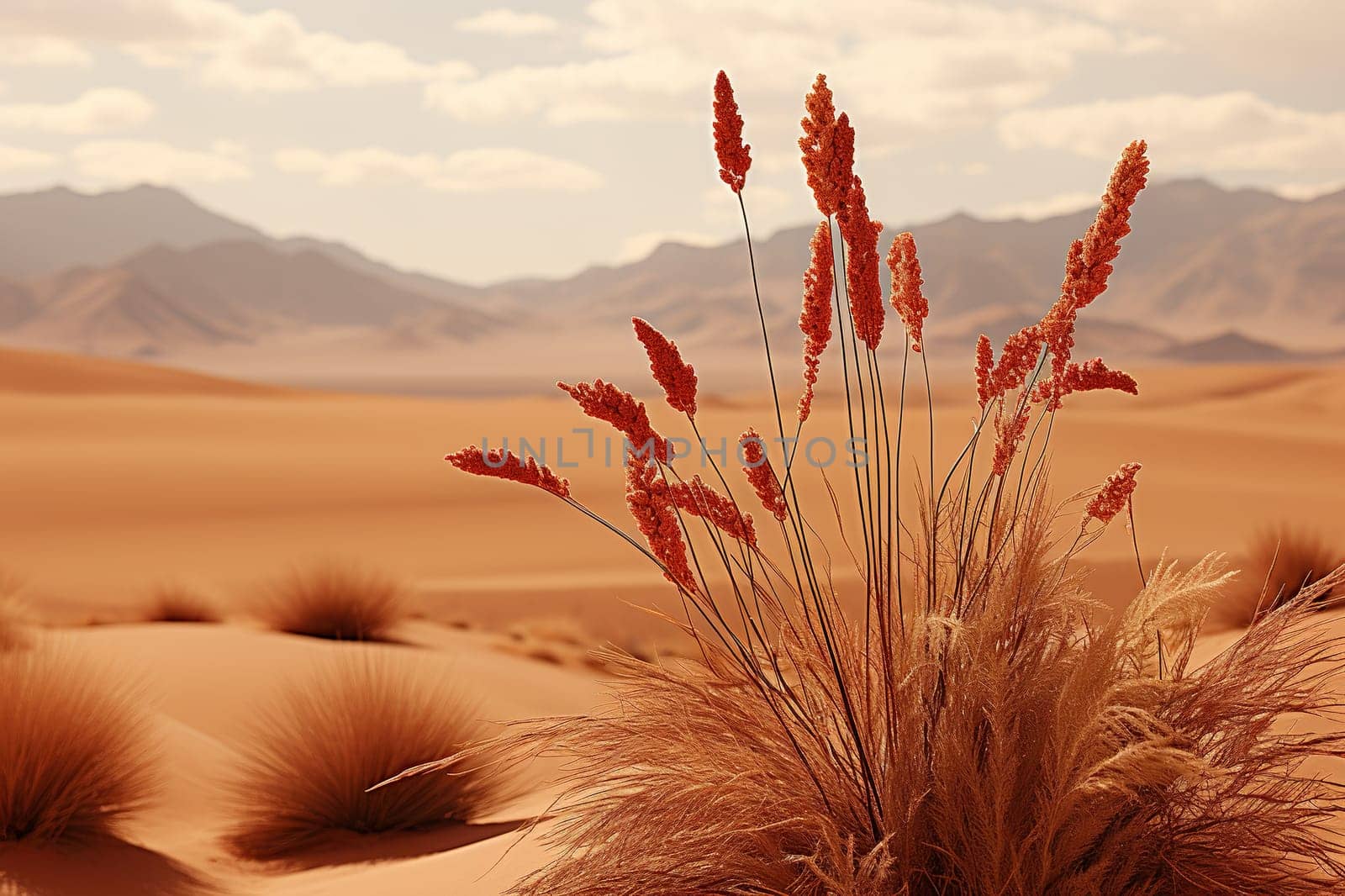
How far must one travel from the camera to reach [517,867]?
333cm

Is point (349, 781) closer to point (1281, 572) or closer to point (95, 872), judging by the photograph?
point (95, 872)

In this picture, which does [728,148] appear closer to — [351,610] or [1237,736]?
[1237,736]

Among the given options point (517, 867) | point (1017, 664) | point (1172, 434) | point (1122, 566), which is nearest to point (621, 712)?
point (517, 867)

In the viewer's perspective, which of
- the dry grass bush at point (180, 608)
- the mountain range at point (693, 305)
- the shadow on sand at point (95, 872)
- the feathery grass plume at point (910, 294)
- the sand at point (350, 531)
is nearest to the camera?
the feathery grass plume at point (910, 294)

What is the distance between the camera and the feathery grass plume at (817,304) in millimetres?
2568

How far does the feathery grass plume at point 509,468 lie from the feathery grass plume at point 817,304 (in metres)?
0.52

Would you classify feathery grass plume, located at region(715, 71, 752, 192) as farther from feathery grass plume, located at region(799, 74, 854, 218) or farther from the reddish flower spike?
the reddish flower spike

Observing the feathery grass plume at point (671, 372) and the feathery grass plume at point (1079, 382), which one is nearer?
the feathery grass plume at point (671, 372)

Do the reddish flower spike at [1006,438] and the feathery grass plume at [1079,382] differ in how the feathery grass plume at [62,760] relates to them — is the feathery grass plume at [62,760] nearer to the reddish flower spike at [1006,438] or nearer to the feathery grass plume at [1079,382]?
the reddish flower spike at [1006,438]

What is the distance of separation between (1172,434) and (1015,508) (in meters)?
24.4

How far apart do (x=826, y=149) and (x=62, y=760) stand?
3.38 metres


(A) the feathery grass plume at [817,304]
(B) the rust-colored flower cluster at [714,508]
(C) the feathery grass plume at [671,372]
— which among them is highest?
(A) the feathery grass plume at [817,304]

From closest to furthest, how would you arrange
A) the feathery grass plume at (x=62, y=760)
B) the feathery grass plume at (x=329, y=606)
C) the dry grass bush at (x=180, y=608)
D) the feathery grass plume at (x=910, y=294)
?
the feathery grass plume at (x=910, y=294) < the feathery grass plume at (x=62, y=760) < the feathery grass plume at (x=329, y=606) < the dry grass bush at (x=180, y=608)

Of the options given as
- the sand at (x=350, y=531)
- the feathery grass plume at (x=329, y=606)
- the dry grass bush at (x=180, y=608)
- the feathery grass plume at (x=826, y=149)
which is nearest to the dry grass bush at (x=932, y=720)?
the feathery grass plume at (x=826, y=149)
